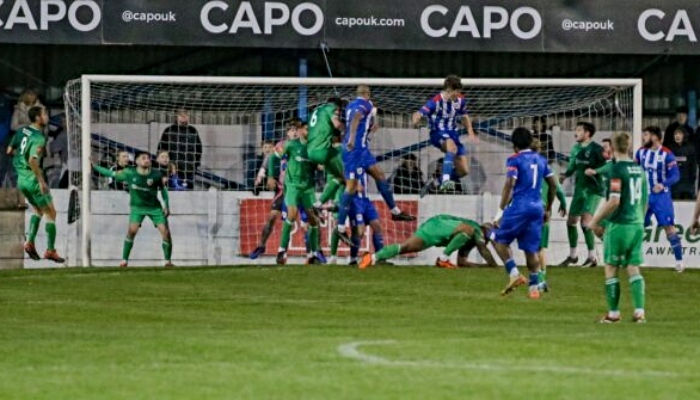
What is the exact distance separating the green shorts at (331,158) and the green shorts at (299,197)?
717 millimetres

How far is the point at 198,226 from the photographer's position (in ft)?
98.8

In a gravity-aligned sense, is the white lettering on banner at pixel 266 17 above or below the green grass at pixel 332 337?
above

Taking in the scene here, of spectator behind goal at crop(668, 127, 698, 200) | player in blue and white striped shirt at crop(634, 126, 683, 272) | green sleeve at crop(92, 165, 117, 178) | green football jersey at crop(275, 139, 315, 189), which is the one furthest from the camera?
spectator behind goal at crop(668, 127, 698, 200)

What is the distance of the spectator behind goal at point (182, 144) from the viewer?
30609 millimetres

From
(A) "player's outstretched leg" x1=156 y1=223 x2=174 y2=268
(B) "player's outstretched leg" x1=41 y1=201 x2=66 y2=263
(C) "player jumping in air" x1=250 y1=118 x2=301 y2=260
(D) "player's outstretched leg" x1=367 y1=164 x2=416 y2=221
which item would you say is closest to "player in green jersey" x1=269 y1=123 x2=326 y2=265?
(C) "player jumping in air" x1=250 y1=118 x2=301 y2=260

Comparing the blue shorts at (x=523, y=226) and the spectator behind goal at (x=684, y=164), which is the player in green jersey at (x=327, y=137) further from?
the spectator behind goal at (x=684, y=164)

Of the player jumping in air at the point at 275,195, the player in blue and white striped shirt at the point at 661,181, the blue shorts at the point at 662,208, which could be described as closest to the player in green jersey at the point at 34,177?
the player jumping in air at the point at 275,195

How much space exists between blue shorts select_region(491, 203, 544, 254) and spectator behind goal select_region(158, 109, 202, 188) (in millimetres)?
11198

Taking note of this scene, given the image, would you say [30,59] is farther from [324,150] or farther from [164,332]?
[164,332]

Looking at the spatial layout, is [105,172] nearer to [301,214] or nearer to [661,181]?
[301,214]

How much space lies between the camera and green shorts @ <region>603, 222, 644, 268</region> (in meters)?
16.5

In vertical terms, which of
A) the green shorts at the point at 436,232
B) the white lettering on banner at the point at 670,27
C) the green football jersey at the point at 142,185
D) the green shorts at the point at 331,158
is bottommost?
the green shorts at the point at 436,232

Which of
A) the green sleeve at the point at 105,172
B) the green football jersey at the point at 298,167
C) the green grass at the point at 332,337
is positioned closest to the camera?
the green grass at the point at 332,337

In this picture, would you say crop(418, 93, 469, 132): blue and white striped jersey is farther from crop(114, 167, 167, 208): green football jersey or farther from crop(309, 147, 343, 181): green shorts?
crop(114, 167, 167, 208): green football jersey
